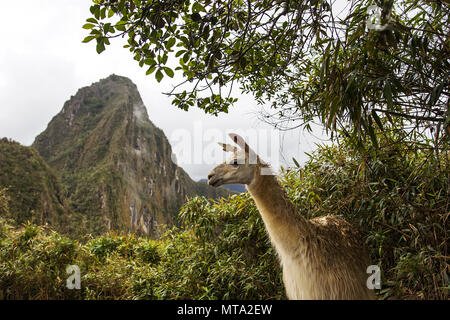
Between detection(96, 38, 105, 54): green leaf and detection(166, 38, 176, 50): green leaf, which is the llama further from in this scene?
detection(96, 38, 105, 54): green leaf

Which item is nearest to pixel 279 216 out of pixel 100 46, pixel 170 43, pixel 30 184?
pixel 170 43

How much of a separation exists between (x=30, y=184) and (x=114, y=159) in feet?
62.0

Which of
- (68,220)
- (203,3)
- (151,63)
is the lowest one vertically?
(68,220)

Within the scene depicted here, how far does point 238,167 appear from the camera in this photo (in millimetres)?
1839

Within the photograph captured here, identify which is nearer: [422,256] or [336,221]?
[422,256]

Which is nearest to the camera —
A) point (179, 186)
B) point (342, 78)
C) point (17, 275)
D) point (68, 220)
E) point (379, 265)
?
point (342, 78)

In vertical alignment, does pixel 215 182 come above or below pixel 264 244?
above

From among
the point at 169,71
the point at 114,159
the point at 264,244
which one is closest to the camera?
the point at 169,71

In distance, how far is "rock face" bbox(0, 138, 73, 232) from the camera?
79.1ft

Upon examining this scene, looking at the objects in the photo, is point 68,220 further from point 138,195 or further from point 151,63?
point 151,63

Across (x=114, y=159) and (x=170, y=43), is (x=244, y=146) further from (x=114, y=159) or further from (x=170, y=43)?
(x=114, y=159)

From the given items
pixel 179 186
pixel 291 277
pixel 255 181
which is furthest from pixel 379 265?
pixel 179 186

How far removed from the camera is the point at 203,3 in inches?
65.7

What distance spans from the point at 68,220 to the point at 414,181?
105 ft
